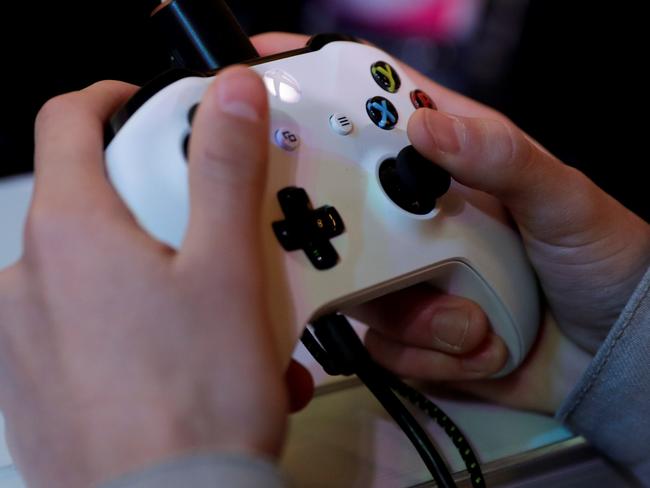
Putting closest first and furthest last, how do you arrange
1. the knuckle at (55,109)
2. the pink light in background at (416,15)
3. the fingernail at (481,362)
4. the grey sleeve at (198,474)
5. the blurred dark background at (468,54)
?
the grey sleeve at (198,474) < the knuckle at (55,109) < the fingernail at (481,362) < the blurred dark background at (468,54) < the pink light in background at (416,15)

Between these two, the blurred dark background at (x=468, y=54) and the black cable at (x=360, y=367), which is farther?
the blurred dark background at (x=468, y=54)

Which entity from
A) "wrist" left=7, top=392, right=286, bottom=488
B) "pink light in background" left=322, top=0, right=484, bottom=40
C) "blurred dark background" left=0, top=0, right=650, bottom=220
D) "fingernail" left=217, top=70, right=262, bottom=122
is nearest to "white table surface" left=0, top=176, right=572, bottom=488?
"wrist" left=7, top=392, right=286, bottom=488

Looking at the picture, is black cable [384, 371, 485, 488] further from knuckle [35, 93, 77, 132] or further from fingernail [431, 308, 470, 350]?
knuckle [35, 93, 77, 132]

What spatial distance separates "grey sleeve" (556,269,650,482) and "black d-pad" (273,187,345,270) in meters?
0.23

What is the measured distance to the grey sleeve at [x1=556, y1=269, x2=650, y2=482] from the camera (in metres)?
0.46

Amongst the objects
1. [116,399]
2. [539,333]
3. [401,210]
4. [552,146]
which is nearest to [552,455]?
[539,333]

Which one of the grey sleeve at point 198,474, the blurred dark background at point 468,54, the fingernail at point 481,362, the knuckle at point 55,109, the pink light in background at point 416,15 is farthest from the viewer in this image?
the pink light in background at point 416,15

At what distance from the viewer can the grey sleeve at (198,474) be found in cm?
28

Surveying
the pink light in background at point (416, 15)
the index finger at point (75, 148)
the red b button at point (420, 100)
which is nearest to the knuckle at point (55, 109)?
the index finger at point (75, 148)

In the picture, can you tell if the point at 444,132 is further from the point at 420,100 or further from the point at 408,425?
the point at 408,425

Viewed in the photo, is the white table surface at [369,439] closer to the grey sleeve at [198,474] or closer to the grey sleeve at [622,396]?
the grey sleeve at [622,396]

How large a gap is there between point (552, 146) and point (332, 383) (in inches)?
29.6

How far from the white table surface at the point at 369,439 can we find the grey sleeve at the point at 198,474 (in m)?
0.16

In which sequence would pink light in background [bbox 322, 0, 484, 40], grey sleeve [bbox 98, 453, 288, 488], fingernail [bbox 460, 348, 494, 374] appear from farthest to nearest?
pink light in background [bbox 322, 0, 484, 40], fingernail [bbox 460, 348, 494, 374], grey sleeve [bbox 98, 453, 288, 488]
